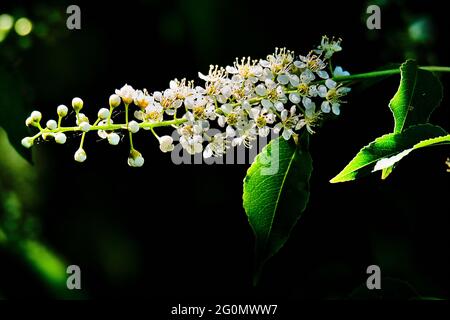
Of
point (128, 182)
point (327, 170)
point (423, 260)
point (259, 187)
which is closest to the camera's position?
point (259, 187)

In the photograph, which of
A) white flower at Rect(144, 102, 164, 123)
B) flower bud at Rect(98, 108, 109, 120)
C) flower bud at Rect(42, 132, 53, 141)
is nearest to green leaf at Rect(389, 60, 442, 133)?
white flower at Rect(144, 102, 164, 123)

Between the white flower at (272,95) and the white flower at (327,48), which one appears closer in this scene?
the white flower at (272,95)

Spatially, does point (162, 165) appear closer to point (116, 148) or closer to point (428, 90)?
point (116, 148)

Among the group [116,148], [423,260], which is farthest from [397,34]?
[116,148]

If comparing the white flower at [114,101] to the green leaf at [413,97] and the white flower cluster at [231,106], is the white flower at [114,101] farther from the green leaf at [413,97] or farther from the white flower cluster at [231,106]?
the green leaf at [413,97]

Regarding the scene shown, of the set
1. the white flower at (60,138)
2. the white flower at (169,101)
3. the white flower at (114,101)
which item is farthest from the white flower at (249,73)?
the white flower at (60,138)

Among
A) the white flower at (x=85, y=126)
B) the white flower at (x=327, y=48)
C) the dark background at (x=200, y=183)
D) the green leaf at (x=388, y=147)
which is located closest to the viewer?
the green leaf at (x=388, y=147)
